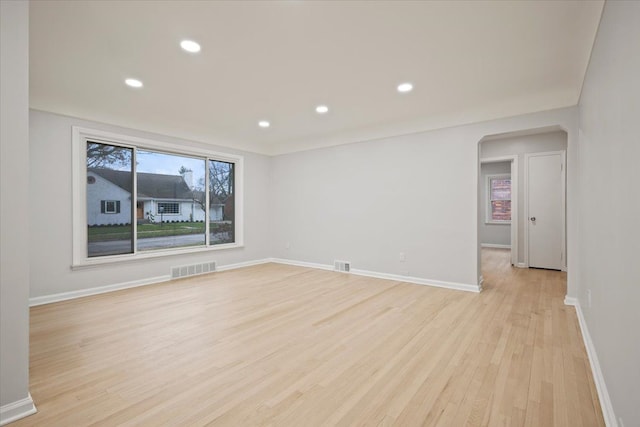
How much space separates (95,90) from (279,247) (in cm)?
429

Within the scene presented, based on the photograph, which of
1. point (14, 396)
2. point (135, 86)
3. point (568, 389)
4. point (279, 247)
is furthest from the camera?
point (279, 247)

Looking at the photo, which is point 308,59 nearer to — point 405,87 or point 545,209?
point 405,87

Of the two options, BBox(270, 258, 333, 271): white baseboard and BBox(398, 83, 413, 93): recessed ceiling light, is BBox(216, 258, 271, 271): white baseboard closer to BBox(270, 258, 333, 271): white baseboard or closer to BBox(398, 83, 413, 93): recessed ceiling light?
BBox(270, 258, 333, 271): white baseboard

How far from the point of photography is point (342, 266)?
18.6 ft

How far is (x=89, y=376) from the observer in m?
2.13

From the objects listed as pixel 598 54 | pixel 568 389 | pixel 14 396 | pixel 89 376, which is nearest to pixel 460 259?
pixel 568 389

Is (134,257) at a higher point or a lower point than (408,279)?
higher

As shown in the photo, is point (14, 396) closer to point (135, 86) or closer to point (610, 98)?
point (135, 86)

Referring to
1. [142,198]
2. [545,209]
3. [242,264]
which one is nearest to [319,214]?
[242,264]

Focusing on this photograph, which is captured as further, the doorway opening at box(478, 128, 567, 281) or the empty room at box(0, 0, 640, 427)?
the doorway opening at box(478, 128, 567, 281)

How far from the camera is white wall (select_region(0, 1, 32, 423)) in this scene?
1656 millimetres

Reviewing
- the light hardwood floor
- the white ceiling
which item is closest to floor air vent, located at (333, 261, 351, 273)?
the light hardwood floor

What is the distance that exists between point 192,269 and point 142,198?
148 centimetres

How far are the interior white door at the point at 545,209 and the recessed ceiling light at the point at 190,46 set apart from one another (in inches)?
247
